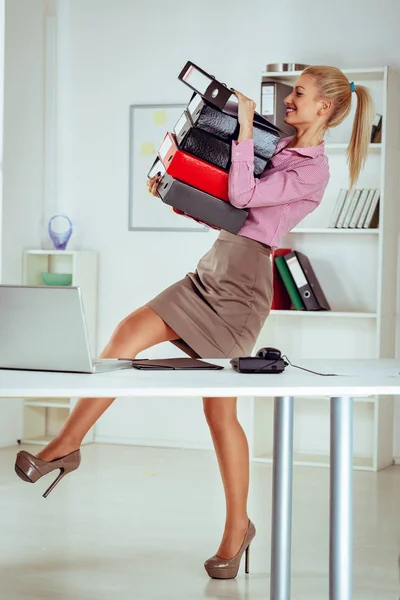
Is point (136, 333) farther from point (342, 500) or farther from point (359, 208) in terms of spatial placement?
point (359, 208)

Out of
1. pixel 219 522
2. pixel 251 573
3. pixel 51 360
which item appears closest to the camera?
pixel 51 360

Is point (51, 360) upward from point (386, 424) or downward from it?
upward

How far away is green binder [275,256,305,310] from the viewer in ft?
15.9

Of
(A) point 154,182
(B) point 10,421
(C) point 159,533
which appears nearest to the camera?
(A) point 154,182

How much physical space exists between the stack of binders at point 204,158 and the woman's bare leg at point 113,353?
309mm

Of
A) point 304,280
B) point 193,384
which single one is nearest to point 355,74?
point 304,280

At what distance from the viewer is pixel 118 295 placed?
213 inches

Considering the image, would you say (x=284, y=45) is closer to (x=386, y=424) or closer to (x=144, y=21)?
(x=144, y=21)

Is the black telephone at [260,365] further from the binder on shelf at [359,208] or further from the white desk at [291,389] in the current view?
the binder on shelf at [359,208]

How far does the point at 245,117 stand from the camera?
2623 mm

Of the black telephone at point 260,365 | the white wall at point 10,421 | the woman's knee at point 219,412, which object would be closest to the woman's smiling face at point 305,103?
the woman's knee at point 219,412

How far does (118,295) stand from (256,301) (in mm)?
2608

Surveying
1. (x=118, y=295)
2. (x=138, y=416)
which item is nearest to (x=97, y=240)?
(x=118, y=295)

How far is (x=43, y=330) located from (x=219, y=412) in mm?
929
